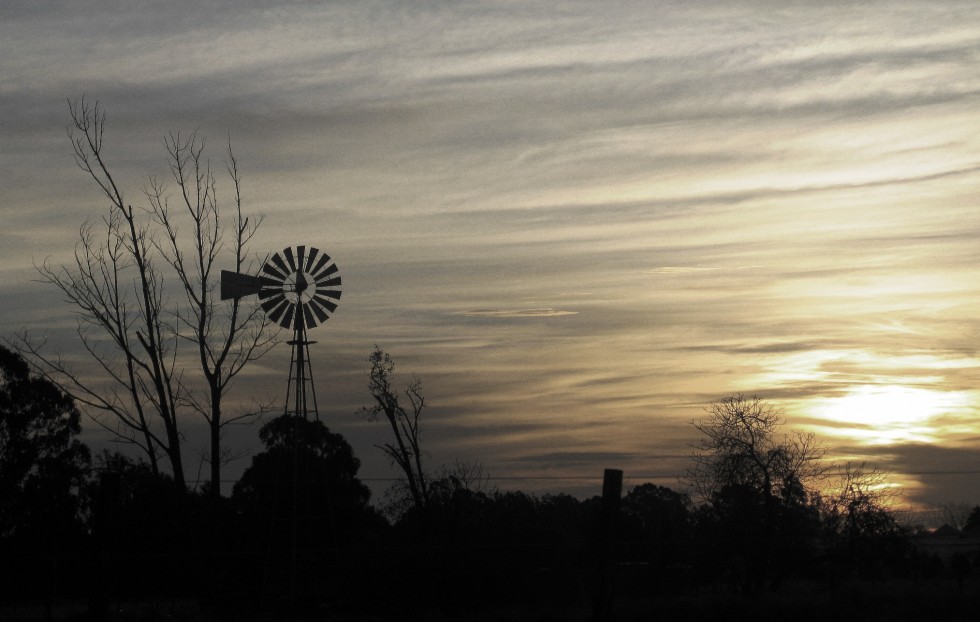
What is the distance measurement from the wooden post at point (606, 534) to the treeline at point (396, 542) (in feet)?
17.9

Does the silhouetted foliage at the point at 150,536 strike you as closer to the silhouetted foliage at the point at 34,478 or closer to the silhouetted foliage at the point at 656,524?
the silhouetted foliage at the point at 34,478

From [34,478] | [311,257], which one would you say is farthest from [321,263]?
[34,478]

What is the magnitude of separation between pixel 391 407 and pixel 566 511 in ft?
47.6

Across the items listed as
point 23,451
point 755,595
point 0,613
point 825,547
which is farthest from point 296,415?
point 23,451

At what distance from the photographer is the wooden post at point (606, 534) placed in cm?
1278

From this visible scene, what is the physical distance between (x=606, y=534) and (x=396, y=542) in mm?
18047

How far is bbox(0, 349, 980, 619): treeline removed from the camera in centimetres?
2442

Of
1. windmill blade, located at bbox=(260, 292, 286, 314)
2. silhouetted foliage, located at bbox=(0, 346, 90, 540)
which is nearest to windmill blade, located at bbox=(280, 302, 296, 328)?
windmill blade, located at bbox=(260, 292, 286, 314)

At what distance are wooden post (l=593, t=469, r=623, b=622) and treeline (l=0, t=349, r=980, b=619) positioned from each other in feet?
17.9

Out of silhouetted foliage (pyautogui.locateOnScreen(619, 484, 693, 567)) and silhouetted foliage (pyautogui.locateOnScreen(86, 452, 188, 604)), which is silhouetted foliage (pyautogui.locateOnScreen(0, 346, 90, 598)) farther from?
silhouetted foliage (pyautogui.locateOnScreen(619, 484, 693, 567))

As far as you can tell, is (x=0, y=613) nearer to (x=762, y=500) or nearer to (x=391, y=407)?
(x=391, y=407)

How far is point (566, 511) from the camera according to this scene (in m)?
46.0

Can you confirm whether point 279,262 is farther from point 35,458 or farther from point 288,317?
point 35,458

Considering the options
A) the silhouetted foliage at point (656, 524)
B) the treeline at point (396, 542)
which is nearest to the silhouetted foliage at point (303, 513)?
the treeline at point (396, 542)
